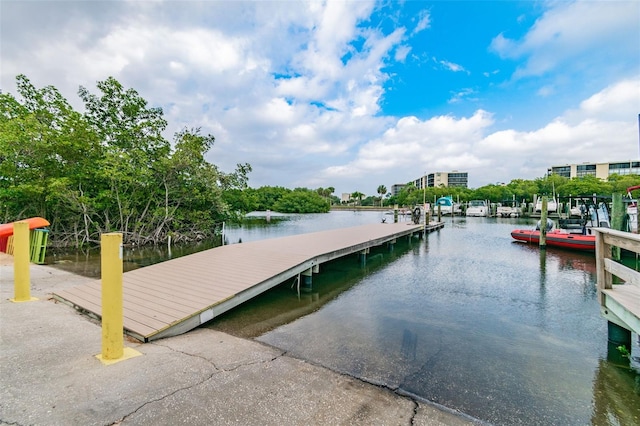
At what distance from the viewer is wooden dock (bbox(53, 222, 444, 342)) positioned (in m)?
3.86

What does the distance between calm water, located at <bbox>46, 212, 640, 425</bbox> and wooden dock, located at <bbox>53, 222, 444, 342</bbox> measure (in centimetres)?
51

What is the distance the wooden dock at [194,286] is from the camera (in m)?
3.86

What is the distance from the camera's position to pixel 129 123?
1452 cm

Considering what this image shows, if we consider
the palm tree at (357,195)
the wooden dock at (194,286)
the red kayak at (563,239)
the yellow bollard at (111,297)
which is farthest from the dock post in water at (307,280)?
the palm tree at (357,195)

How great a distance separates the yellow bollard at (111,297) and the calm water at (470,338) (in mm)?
1983

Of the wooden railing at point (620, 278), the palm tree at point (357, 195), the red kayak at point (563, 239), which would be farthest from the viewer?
the palm tree at point (357, 195)

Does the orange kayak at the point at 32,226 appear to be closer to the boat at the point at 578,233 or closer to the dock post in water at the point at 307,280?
the dock post in water at the point at 307,280

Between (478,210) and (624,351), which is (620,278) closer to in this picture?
(624,351)

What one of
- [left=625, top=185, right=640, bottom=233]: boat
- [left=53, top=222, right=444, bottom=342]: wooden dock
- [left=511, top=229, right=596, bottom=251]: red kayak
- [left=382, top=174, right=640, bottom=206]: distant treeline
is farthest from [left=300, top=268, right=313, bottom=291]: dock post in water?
[left=382, top=174, right=640, bottom=206]: distant treeline

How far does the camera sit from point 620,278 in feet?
11.5

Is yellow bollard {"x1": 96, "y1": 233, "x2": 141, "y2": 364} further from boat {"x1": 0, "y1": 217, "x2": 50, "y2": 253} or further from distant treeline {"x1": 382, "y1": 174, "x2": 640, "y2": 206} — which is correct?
distant treeline {"x1": 382, "y1": 174, "x2": 640, "y2": 206}

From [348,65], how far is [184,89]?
8.12m

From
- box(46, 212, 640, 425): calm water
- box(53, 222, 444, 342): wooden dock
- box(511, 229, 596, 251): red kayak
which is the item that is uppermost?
box(53, 222, 444, 342): wooden dock

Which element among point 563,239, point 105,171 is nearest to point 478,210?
point 563,239
